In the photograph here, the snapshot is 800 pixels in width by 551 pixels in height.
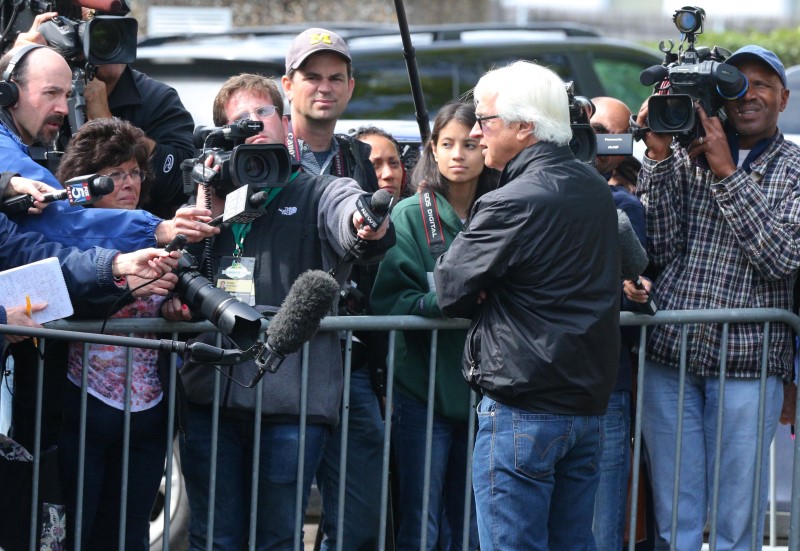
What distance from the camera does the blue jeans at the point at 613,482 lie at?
497 cm

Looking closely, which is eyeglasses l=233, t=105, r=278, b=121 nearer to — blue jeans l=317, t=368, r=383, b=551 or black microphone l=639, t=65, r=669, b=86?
blue jeans l=317, t=368, r=383, b=551

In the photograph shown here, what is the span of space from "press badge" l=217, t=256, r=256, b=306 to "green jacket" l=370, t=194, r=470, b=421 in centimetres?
58

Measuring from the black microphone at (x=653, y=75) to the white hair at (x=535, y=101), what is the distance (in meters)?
0.64

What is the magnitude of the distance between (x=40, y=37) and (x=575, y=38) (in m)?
4.91

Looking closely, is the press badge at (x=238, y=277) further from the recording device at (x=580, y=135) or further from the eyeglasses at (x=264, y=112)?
the recording device at (x=580, y=135)

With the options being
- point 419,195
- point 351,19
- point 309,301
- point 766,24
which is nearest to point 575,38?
point 419,195

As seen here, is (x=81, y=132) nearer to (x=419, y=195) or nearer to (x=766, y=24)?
(x=419, y=195)

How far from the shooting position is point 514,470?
428 cm

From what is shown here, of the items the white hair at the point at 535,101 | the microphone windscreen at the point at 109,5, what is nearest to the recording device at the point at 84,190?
the microphone windscreen at the point at 109,5

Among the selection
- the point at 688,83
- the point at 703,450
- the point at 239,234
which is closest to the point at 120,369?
the point at 239,234

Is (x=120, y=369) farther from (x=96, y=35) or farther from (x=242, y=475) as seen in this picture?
(x=96, y=35)

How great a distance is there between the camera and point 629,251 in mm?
4758

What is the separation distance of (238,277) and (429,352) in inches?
33.5

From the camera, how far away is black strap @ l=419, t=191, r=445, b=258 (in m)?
5.03
